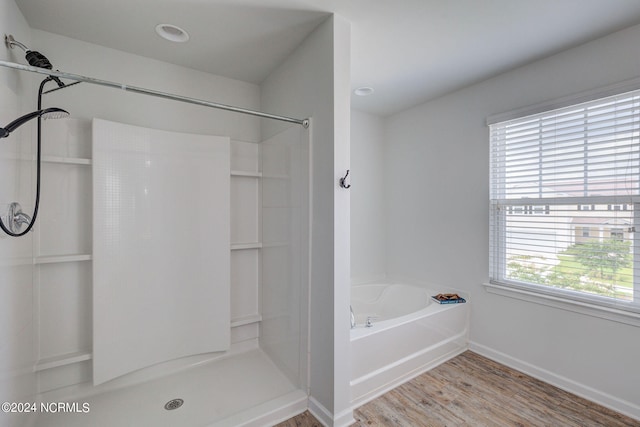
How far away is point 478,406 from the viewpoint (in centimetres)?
184

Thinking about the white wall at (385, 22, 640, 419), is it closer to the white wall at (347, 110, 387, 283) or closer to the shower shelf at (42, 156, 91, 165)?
the white wall at (347, 110, 387, 283)

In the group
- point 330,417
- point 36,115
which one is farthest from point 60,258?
point 330,417

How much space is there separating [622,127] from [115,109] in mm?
3337

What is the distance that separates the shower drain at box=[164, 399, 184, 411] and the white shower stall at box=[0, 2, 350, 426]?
1.3 inches

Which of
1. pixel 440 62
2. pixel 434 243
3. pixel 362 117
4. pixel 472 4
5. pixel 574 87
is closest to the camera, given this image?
pixel 472 4

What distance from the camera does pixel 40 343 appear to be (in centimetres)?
177

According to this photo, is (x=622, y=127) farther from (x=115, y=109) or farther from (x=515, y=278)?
(x=115, y=109)

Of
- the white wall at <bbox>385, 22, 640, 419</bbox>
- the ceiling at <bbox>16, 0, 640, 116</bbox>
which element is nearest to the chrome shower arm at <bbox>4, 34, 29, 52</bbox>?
the ceiling at <bbox>16, 0, 640, 116</bbox>

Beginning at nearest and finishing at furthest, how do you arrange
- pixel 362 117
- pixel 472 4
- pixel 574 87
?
pixel 472 4 < pixel 574 87 < pixel 362 117

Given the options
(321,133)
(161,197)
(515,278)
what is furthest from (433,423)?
(161,197)

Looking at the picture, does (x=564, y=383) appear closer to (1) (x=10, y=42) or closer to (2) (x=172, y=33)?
(2) (x=172, y=33)

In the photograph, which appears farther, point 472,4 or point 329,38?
point 329,38

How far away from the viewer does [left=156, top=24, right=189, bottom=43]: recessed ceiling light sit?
1782 millimetres

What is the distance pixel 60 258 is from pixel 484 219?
3124 millimetres
